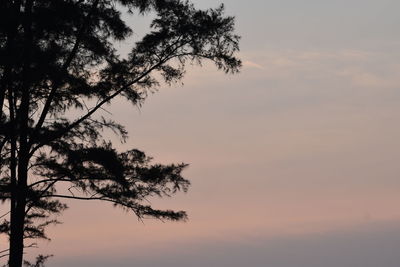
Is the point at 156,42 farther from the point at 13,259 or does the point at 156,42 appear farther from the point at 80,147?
the point at 13,259

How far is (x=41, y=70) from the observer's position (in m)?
14.3

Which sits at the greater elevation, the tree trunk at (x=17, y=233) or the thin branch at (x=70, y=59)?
the thin branch at (x=70, y=59)

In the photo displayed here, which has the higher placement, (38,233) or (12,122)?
(12,122)

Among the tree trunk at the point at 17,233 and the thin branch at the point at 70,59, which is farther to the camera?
the thin branch at the point at 70,59

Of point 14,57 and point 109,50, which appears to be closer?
point 14,57

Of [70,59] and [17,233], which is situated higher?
[70,59]

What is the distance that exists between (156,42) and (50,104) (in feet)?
9.91

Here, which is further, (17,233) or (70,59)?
(70,59)

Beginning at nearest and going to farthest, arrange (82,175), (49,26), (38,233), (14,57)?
(14,57) < (49,26) < (82,175) < (38,233)

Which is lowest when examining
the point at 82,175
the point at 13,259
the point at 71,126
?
the point at 13,259

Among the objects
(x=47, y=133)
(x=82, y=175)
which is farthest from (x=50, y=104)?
(x=82, y=175)

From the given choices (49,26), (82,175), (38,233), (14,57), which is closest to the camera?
(14,57)

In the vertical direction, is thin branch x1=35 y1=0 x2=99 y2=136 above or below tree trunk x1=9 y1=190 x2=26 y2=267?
above

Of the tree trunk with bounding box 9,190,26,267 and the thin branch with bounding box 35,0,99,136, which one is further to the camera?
the thin branch with bounding box 35,0,99,136
